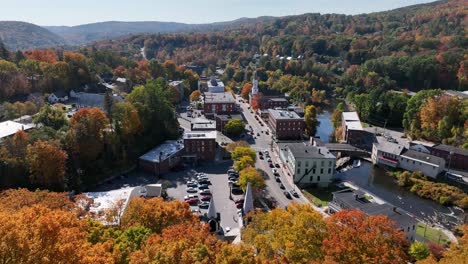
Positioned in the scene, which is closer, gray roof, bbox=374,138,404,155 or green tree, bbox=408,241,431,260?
green tree, bbox=408,241,431,260

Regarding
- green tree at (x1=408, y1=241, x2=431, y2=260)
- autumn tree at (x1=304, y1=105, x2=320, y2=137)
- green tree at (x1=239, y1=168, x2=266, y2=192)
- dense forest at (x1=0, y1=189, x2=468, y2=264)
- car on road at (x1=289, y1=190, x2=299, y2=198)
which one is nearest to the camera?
dense forest at (x1=0, y1=189, x2=468, y2=264)

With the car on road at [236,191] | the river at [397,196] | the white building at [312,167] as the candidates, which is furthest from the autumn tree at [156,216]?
the river at [397,196]

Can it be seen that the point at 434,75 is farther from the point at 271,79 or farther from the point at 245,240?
the point at 245,240

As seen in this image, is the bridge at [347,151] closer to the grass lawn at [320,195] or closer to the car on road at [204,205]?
the grass lawn at [320,195]

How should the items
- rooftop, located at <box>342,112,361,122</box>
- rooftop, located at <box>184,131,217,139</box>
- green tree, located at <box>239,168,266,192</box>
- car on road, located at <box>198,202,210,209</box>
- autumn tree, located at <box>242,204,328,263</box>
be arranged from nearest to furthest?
autumn tree, located at <box>242,204,328,263</box>, car on road, located at <box>198,202,210,209</box>, green tree, located at <box>239,168,266,192</box>, rooftop, located at <box>184,131,217,139</box>, rooftop, located at <box>342,112,361,122</box>

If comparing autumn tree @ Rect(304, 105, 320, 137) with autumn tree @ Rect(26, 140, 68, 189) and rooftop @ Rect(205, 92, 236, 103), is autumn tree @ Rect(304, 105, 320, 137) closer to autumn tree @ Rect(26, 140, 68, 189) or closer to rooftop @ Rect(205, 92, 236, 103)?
rooftop @ Rect(205, 92, 236, 103)

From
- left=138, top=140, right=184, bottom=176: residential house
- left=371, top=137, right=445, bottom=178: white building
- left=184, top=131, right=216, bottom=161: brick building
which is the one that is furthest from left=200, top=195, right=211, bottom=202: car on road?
left=371, top=137, right=445, bottom=178: white building
